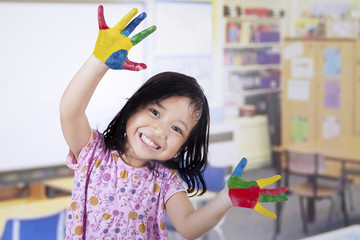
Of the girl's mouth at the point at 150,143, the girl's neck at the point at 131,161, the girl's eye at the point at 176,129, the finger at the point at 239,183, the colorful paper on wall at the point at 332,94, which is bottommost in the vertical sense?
the colorful paper on wall at the point at 332,94

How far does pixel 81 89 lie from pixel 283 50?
508 centimetres

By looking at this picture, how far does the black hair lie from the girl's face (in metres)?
0.01

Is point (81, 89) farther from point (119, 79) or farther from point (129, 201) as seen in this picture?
point (119, 79)

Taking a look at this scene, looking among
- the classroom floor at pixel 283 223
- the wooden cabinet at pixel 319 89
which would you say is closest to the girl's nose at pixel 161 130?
the classroom floor at pixel 283 223

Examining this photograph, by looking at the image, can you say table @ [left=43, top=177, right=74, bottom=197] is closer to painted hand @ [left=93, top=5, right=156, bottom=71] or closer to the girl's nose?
the girl's nose

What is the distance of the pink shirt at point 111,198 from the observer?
112 cm

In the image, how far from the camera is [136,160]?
3.81ft

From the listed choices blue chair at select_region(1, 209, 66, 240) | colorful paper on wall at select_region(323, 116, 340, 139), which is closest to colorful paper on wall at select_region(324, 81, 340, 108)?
colorful paper on wall at select_region(323, 116, 340, 139)

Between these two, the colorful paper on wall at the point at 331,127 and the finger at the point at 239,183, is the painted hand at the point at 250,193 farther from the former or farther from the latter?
the colorful paper on wall at the point at 331,127

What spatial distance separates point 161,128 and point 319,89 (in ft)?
15.6

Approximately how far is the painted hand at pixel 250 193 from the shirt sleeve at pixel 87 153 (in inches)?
11.2

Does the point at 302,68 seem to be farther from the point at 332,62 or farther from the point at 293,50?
the point at 332,62

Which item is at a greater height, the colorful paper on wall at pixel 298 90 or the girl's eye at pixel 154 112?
the girl's eye at pixel 154 112

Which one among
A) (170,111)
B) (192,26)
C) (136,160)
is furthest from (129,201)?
(192,26)
